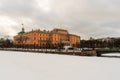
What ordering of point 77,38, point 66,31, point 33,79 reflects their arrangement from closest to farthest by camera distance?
point 33,79
point 66,31
point 77,38

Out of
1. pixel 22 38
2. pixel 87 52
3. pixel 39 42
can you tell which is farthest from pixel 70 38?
pixel 87 52

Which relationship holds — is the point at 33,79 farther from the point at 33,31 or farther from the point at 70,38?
the point at 70,38

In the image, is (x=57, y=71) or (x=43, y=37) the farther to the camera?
(x=43, y=37)

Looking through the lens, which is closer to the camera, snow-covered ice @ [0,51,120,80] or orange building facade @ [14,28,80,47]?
snow-covered ice @ [0,51,120,80]

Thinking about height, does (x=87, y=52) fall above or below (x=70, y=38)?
below

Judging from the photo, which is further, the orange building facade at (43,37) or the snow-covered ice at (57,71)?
the orange building facade at (43,37)

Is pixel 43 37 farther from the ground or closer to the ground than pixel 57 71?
farther from the ground

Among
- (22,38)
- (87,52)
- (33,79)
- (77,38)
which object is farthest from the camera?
(77,38)

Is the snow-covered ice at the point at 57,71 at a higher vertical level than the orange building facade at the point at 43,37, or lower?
lower

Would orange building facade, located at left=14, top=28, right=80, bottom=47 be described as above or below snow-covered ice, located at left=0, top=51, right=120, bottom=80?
above

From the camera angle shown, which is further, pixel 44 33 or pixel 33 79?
pixel 44 33

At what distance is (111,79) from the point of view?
903 cm

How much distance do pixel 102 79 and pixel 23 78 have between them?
3.81 m

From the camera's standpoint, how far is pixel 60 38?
90312 millimetres
